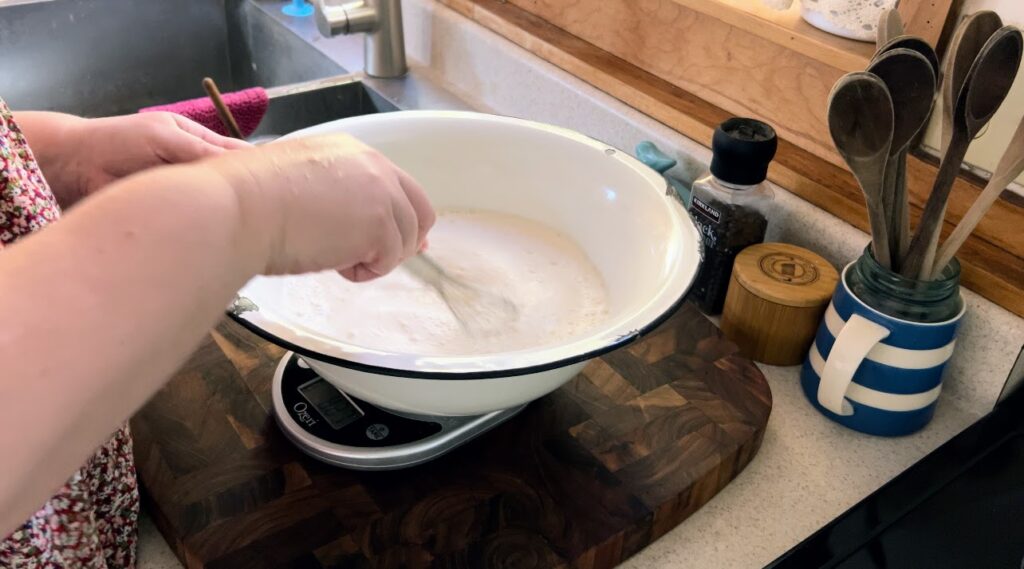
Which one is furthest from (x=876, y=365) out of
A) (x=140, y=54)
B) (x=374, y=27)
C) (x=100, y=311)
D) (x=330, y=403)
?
Result: (x=140, y=54)

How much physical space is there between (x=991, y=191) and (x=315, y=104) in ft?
2.89

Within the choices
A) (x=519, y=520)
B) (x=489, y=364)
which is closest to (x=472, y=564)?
(x=519, y=520)

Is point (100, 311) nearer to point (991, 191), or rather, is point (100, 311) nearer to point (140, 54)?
point (991, 191)

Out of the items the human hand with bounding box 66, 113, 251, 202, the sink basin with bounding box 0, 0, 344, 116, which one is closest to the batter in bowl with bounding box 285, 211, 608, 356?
the human hand with bounding box 66, 113, 251, 202

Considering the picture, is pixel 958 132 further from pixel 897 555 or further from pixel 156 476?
pixel 156 476

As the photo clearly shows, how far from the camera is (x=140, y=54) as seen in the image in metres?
1.40

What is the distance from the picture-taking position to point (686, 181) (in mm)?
920

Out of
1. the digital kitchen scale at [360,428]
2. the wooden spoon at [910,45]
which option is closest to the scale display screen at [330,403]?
the digital kitchen scale at [360,428]

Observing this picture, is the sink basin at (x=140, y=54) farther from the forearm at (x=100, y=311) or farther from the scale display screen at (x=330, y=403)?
the forearm at (x=100, y=311)

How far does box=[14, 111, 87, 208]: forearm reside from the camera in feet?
2.05

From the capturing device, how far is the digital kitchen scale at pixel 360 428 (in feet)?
2.08

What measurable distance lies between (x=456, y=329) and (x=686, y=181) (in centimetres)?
37

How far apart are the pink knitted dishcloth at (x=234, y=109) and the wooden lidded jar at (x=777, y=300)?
66 centimetres

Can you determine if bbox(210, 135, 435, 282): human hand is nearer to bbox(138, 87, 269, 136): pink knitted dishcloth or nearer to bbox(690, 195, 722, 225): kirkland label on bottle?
bbox(690, 195, 722, 225): kirkland label on bottle
